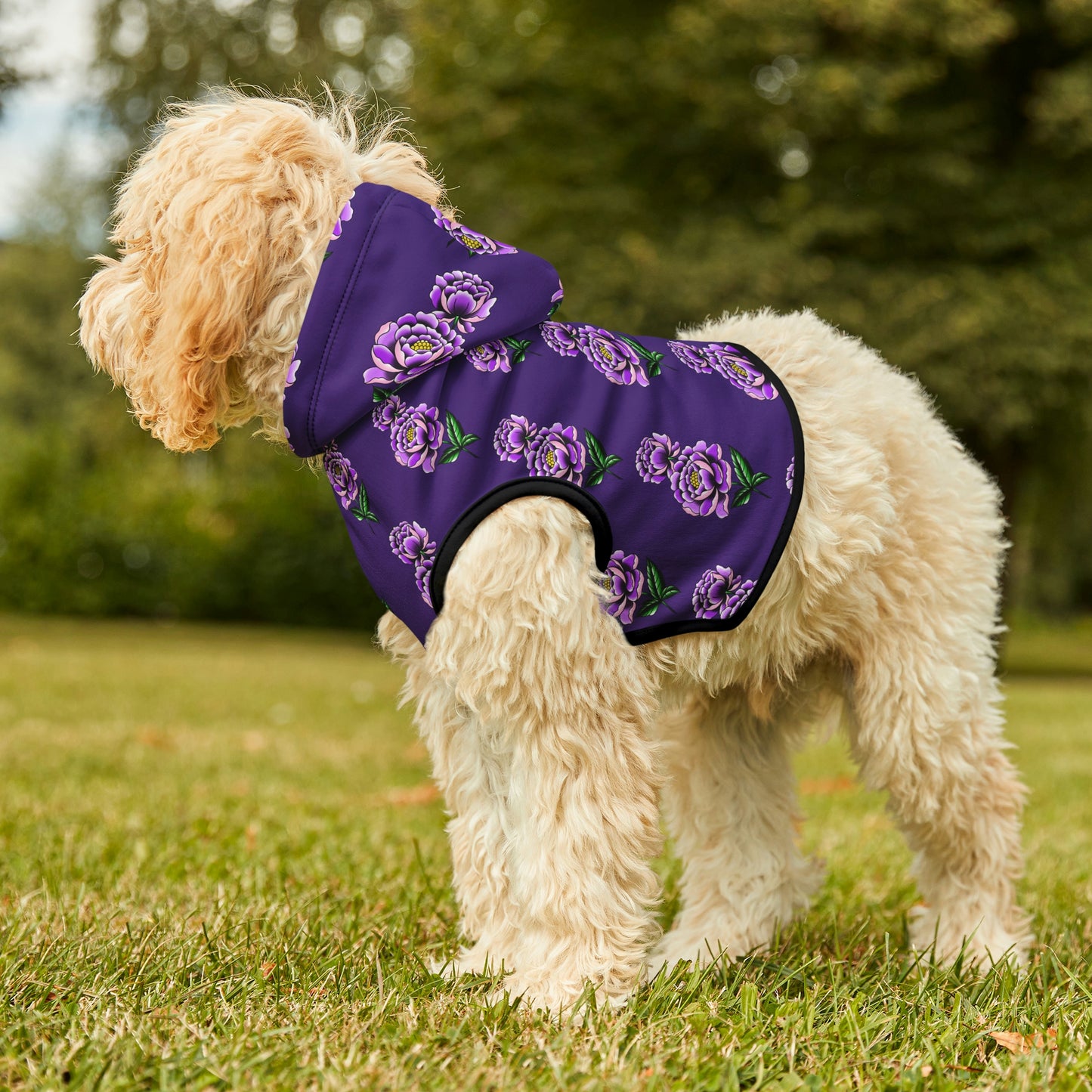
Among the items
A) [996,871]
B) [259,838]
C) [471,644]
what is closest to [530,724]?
[471,644]

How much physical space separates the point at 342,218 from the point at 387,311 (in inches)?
10.0

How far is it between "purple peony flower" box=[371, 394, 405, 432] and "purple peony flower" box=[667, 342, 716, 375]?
72cm

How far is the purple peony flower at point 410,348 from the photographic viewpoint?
247 cm

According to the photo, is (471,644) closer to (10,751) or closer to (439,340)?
(439,340)

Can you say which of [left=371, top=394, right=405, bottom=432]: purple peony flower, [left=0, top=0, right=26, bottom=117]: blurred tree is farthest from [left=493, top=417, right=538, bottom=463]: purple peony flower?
[left=0, top=0, right=26, bottom=117]: blurred tree

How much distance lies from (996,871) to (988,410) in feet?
42.1

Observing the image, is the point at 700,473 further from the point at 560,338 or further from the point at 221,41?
the point at 221,41

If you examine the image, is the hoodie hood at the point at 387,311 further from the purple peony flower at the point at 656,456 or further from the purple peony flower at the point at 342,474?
the purple peony flower at the point at 656,456

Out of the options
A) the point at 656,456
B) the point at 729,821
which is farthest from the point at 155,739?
the point at 656,456

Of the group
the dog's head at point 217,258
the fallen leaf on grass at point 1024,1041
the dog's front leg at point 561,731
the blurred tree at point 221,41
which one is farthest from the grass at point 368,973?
the blurred tree at point 221,41

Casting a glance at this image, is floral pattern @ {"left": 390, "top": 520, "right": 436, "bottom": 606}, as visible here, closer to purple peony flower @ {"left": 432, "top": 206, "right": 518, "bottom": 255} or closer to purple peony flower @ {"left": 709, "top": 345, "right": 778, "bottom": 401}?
purple peony flower @ {"left": 432, "top": 206, "right": 518, "bottom": 255}

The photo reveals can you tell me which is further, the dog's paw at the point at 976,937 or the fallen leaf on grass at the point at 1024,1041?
the dog's paw at the point at 976,937

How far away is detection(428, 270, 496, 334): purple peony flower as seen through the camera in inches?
98.8

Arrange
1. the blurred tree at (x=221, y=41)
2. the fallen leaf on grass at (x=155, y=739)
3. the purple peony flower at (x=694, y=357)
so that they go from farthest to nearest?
the blurred tree at (x=221, y=41) → the fallen leaf on grass at (x=155, y=739) → the purple peony flower at (x=694, y=357)
